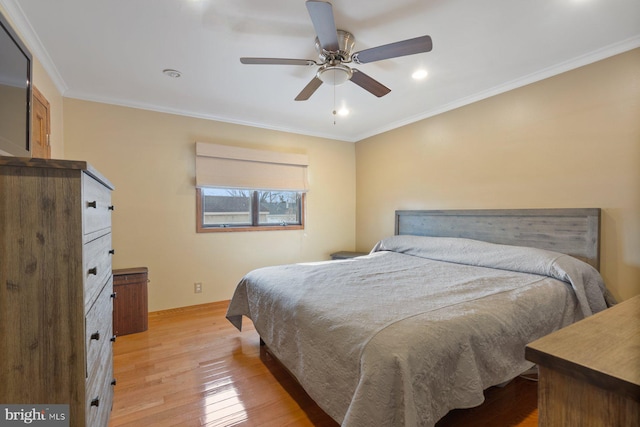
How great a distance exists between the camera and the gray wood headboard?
2.34m

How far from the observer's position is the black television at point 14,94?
A: 1089 mm

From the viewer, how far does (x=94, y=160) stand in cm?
306

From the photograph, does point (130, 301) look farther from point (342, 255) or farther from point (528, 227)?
point (528, 227)

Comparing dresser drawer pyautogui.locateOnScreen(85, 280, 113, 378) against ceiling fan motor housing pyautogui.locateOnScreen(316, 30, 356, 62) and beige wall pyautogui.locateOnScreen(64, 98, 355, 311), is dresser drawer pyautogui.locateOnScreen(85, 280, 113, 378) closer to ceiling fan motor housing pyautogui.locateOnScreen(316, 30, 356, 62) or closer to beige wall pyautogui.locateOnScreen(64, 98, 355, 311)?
beige wall pyautogui.locateOnScreen(64, 98, 355, 311)

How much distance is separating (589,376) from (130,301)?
3.44 metres

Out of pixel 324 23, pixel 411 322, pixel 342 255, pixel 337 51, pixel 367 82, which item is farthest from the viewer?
pixel 342 255

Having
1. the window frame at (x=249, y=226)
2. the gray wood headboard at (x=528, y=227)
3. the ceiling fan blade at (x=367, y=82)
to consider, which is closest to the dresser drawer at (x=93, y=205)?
the ceiling fan blade at (x=367, y=82)

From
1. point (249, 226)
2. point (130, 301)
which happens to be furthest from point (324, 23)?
point (130, 301)

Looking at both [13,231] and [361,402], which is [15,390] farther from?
[361,402]

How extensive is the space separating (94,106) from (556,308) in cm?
460

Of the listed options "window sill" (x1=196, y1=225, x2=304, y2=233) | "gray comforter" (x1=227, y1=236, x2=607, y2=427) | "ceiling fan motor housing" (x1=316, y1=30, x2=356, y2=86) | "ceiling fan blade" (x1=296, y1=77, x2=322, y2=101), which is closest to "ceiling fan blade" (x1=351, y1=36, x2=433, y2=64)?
"ceiling fan motor housing" (x1=316, y1=30, x2=356, y2=86)

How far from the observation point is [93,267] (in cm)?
118

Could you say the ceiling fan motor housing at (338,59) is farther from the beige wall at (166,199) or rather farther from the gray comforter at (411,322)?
the beige wall at (166,199)

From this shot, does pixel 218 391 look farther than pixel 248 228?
No
